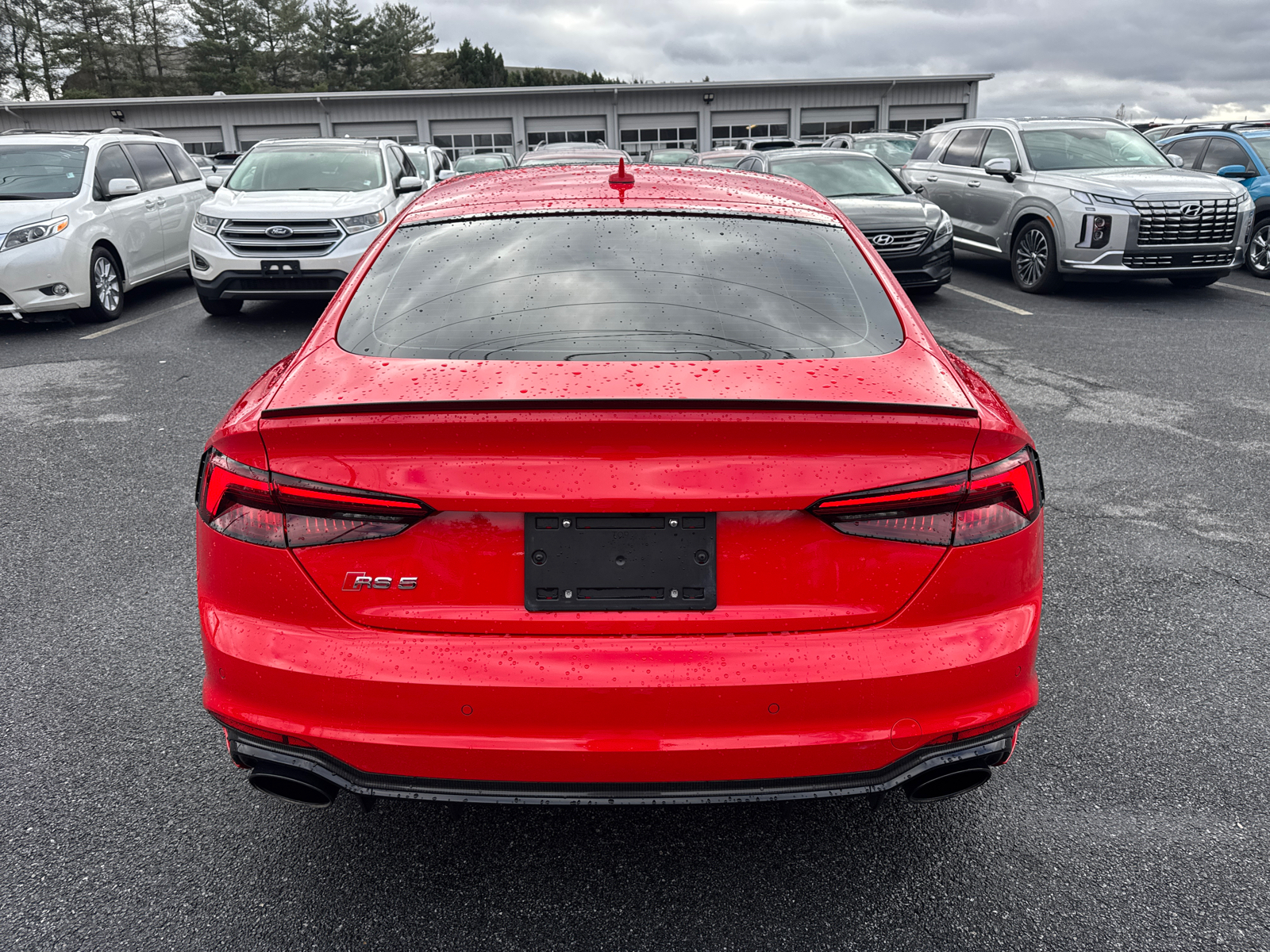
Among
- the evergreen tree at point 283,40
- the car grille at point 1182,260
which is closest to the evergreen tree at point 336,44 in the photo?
the evergreen tree at point 283,40

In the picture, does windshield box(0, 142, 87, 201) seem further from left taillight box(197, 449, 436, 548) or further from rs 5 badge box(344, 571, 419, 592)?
rs 5 badge box(344, 571, 419, 592)

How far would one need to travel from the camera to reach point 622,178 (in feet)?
10.4

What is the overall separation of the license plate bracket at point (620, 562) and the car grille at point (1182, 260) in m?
10.4

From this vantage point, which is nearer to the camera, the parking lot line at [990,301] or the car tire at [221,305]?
the car tire at [221,305]

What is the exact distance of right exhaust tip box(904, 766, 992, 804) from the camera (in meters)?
2.04

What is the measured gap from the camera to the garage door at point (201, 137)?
1772 inches

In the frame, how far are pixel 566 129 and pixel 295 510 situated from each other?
149 ft

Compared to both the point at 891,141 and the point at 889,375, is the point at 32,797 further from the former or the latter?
the point at 891,141

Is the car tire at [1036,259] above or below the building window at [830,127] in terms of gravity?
below

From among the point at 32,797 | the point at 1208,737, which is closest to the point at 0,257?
the point at 32,797

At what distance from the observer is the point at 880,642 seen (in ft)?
6.46

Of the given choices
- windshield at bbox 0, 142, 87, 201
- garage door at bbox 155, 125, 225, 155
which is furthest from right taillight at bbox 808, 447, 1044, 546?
garage door at bbox 155, 125, 225, 155

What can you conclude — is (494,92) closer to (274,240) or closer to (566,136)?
(566,136)

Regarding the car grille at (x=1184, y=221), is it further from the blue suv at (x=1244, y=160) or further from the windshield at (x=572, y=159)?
the windshield at (x=572, y=159)
